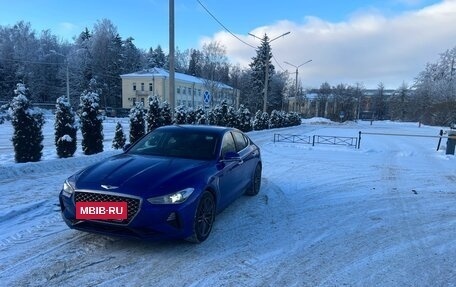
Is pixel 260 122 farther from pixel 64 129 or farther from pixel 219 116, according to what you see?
pixel 64 129

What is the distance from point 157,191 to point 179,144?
170cm

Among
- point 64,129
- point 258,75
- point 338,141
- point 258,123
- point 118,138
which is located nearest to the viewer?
point 64,129

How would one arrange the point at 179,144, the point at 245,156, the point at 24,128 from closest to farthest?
the point at 179,144 < the point at 245,156 < the point at 24,128

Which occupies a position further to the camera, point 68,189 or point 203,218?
point 203,218

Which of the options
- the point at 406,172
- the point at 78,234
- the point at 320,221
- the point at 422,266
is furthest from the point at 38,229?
the point at 406,172

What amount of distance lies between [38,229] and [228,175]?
2.77 m

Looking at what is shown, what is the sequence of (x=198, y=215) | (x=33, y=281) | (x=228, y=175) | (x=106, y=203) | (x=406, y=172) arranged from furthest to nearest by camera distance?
(x=406, y=172), (x=228, y=175), (x=198, y=215), (x=106, y=203), (x=33, y=281)

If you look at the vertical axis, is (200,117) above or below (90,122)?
below

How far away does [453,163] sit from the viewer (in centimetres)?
1373

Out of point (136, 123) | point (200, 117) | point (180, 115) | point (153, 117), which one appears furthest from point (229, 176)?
point (200, 117)

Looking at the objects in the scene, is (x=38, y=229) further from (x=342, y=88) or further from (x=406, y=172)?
(x=342, y=88)

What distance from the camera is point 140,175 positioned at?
14.8 feet

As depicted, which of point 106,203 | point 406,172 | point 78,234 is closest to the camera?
point 106,203

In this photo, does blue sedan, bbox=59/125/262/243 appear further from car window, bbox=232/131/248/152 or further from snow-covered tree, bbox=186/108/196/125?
snow-covered tree, bbox=186/108/196/125
